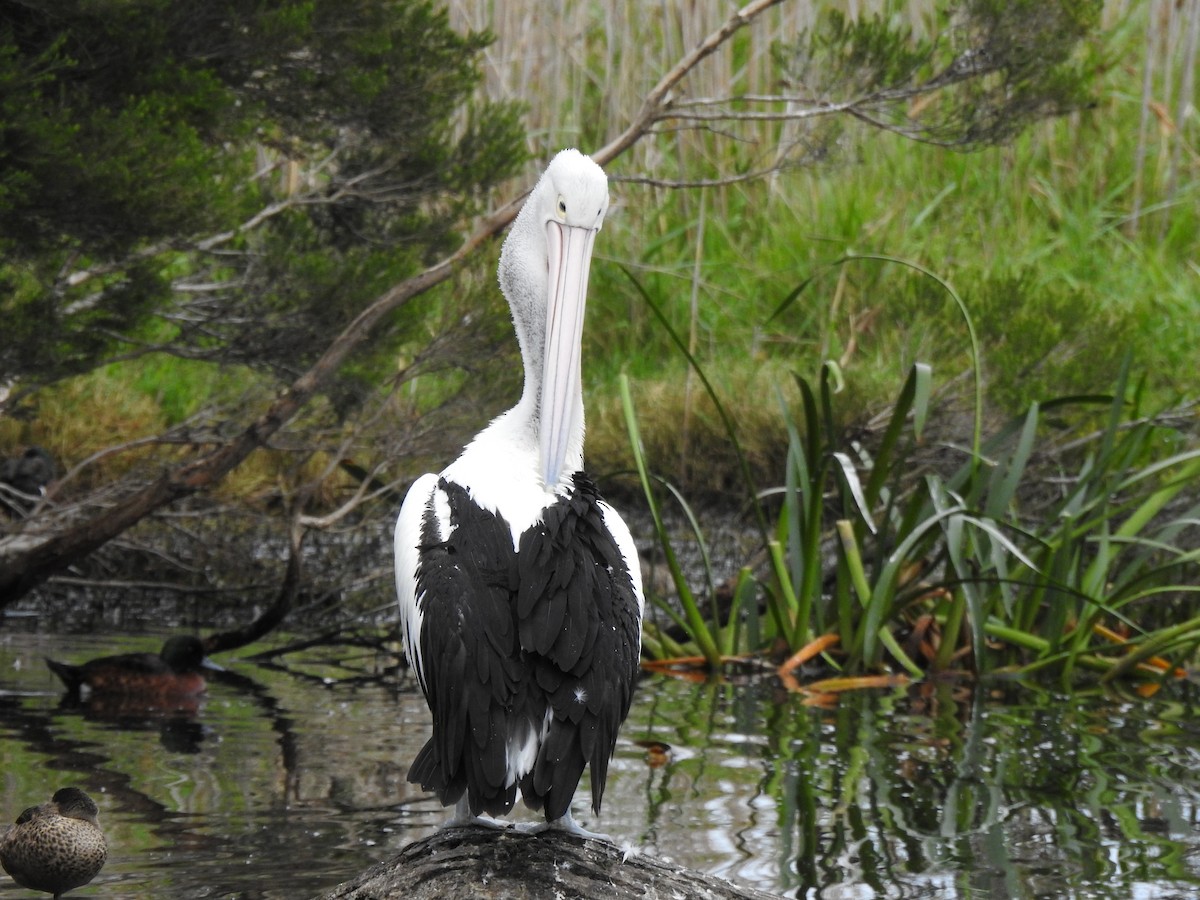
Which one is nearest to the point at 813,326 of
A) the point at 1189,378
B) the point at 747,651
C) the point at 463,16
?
the point at 1189,378

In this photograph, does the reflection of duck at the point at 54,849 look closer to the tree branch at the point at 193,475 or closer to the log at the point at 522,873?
the log at the point at 522,873

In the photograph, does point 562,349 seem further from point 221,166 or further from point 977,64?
point 977,64

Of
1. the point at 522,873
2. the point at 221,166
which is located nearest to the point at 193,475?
the point at 221,166

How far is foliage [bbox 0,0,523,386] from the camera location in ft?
15.4

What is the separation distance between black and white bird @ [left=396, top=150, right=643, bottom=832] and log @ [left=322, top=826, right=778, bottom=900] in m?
0.08

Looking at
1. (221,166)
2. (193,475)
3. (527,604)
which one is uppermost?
(221,166)

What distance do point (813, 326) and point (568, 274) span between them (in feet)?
21.1

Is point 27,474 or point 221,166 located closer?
point 221,166

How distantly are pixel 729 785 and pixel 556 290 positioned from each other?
1.92 m

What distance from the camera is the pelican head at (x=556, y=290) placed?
3.28 meters

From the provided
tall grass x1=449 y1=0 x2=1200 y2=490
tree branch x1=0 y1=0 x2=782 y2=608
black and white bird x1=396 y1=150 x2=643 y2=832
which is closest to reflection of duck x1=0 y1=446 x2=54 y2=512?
tree branch x1=0 y1=0 x2=782 y2=608

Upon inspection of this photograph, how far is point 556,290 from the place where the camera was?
11.3ft

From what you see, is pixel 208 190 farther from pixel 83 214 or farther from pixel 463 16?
pixel 463 16

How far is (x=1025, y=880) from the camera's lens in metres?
3.84
